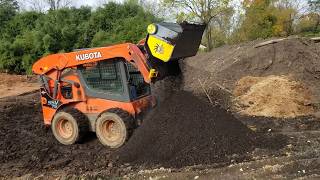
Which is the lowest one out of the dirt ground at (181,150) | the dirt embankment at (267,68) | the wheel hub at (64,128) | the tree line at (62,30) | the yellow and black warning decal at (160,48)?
the dirt ground at (181,150)

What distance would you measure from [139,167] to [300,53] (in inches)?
370

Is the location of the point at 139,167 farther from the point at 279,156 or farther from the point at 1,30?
the point at 1,30

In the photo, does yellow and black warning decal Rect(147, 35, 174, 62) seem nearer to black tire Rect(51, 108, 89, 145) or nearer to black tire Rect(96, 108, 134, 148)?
black tire Rect(96, 108, 134, 148)

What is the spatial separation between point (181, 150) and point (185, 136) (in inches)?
12.1

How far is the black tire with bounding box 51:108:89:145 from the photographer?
859 centimetres

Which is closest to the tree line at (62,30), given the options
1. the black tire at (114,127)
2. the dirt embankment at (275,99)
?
the dirt embankment at (275,99)

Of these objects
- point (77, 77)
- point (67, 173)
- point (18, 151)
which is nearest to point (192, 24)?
point (77, 77)

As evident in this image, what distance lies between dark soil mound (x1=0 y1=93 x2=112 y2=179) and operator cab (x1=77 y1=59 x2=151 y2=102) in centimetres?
103

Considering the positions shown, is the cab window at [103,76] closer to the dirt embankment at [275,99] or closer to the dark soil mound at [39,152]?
the dark soil mound at [39,152]

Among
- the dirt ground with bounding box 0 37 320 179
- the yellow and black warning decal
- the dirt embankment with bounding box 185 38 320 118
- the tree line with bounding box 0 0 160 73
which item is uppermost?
the tree line with bounding box 0 0 160 73

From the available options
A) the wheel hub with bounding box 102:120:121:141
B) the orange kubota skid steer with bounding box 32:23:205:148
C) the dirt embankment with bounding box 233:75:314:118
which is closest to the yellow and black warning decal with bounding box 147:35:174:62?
the orange kubota skid steer with bounding box 32:23:205:148

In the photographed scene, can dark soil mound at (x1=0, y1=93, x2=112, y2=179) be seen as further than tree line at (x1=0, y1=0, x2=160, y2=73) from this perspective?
No

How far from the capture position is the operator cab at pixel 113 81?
8.18m

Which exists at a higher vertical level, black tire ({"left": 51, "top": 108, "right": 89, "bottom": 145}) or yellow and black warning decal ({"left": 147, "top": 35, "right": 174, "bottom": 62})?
yellow and black warning decal ({"left": 147, "top": 35, "right": 174, "bottom": 62})
